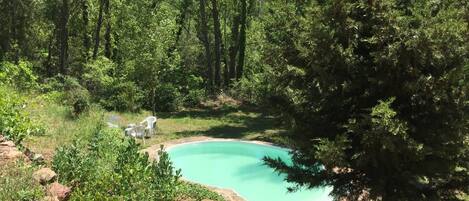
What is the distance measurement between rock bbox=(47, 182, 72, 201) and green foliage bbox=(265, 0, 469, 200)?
372 centimetres

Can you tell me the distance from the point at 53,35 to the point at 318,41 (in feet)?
119

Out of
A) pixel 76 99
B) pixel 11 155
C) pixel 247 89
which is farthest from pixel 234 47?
pixel 11 155

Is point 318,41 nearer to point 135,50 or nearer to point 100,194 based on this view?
point 100,194

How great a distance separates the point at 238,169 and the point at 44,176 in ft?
40.6

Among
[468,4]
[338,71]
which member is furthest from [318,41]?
[468,4]

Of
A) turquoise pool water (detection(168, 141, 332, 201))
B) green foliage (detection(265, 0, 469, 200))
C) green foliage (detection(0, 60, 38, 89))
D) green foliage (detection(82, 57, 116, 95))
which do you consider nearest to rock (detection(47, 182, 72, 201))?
green foliage (detection(265, 0, 469, 200))

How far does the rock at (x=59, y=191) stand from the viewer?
7136 millimetres

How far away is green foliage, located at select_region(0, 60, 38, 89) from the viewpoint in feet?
52.4

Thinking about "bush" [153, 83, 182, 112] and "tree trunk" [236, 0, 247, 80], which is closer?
"bush" [153, 83, 182, 112]

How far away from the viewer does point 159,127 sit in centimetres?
2336

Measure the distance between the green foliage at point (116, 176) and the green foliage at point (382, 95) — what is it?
7.99ft

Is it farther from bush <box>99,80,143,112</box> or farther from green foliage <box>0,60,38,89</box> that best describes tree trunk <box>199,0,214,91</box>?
green foliage <box>0,60,38,89</box>

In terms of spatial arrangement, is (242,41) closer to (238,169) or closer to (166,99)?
(166,99)

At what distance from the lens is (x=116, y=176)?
7.46 meters
